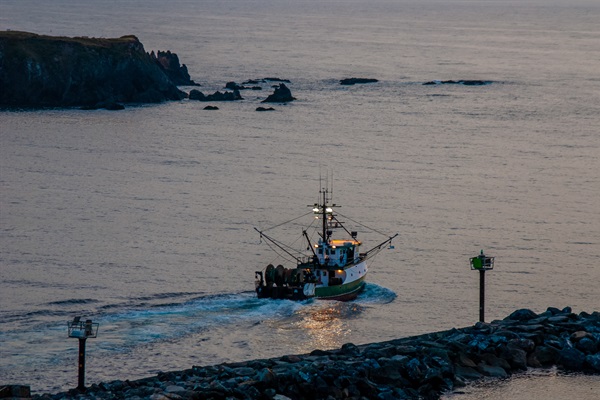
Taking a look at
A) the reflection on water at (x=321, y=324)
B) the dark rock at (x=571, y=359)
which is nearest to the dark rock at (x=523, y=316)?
the dark rock at (x=571, y=359)

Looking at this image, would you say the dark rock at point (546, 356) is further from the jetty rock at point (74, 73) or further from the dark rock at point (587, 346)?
the jetty rock at point (74, 73)

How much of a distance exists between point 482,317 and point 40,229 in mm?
25435

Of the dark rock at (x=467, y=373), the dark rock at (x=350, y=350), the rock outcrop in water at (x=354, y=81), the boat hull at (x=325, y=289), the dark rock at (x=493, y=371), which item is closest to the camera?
the dark rock at (x=467, y=373)

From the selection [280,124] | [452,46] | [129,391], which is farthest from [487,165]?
[452,46]

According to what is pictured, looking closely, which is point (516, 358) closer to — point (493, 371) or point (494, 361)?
point (494, 361)

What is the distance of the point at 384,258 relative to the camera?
5247 centimetres

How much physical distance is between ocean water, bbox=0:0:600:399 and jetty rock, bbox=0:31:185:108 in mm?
4595

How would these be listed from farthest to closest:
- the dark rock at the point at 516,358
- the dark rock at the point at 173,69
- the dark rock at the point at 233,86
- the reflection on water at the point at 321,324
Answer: the dark rock at the point at 173,69 < the dark rock at the point at 233,86 < the reflection on water at the point at 321,324 < the dark rock at the point at 516,358

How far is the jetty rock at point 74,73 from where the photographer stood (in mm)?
103500

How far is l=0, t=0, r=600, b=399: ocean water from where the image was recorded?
135 ft

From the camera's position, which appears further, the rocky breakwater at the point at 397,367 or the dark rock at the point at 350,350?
the dark rock at the point at 350,350

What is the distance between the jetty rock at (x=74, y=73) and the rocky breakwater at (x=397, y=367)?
2865 inches

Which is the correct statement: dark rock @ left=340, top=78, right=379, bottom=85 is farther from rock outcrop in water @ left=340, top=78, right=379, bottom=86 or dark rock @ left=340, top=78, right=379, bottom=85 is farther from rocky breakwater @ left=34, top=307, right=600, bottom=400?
rocky breakwater @ left=34, top=307, right=600, bottom=400

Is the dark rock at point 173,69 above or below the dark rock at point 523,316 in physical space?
above
